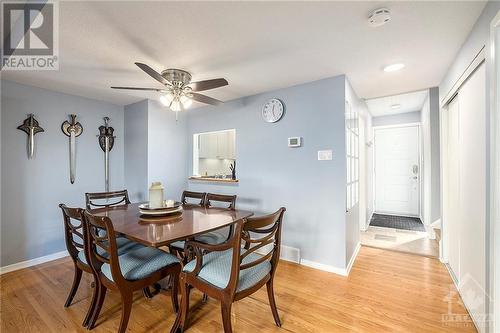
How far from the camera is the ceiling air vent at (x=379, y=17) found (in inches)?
57.6

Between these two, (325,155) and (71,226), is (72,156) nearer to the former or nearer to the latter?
(71,226)

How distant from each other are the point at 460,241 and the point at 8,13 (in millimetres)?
4137

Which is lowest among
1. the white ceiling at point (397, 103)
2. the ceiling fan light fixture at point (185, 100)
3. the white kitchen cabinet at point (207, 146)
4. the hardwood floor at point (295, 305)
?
the hardwood floor at point (295, 305)

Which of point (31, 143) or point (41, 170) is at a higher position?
point (31, 143)

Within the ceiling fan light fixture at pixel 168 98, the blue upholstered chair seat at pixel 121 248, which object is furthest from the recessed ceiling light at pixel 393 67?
the blue upholstered chair seat at pixel 121 248

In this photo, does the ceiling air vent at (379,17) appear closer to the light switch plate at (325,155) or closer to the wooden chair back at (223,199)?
the light switch plate at (325,155)

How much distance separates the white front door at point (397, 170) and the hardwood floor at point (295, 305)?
3.02 metres

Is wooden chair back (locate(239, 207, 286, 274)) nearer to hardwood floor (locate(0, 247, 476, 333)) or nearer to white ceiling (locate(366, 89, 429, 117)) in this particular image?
hardwood floor (locate(0, 247, 476, 333))

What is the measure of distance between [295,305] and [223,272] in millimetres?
922

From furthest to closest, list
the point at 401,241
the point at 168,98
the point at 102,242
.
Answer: the point at 401,241, the point at 168,98, the point at 102,242

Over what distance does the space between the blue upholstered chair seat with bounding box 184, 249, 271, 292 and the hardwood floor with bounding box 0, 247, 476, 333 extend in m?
0.47

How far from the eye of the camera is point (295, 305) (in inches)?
77.7

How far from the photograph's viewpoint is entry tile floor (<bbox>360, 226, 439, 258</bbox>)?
3.20 metres

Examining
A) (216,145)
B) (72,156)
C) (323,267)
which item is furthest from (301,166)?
(72,156)
